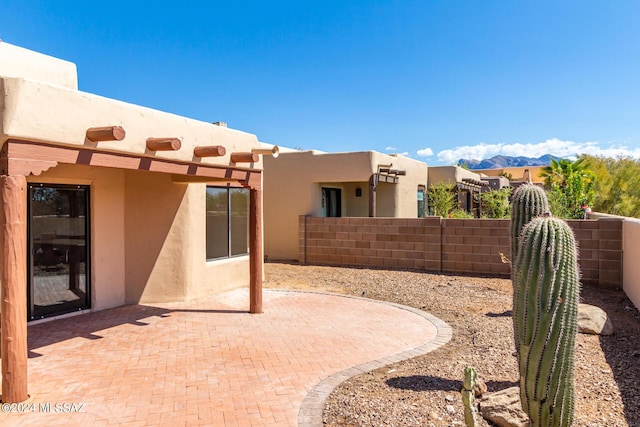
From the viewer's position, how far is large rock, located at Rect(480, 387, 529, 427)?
173 inches

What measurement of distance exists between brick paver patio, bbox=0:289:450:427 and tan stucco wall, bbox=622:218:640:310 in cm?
466

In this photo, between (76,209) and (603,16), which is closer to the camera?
(76,209)

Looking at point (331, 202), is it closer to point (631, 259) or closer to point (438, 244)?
point (438, 244)

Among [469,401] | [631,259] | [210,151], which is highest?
[210,151]

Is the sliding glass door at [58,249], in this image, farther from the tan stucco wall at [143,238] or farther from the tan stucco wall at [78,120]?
the tan stucco wall at [78,120]

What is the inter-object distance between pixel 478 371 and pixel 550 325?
2571mm

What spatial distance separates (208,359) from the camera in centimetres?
654

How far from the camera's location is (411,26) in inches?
771

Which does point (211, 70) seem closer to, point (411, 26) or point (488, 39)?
point (411, 26)

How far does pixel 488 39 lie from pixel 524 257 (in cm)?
1948

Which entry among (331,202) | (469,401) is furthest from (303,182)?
(469,401)

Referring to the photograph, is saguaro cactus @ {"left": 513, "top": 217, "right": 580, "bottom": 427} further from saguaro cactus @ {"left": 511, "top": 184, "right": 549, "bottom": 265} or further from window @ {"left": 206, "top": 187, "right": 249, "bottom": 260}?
window @ {"left": 206, "top": 187, "right": 249, "bottom": 260}

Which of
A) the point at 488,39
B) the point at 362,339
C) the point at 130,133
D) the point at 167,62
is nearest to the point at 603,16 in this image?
the point at 488,39

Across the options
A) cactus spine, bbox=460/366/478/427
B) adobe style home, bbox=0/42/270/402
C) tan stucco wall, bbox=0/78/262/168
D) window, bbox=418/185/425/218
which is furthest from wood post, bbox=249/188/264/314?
window, bbox=418/185/425/218
